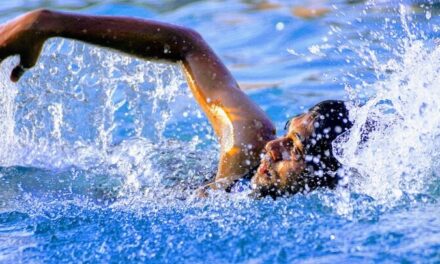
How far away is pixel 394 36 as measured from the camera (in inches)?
249

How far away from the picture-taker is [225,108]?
13.2ft

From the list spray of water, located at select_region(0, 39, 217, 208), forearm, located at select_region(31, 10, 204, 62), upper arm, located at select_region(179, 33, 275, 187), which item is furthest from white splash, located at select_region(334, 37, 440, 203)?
forearm, located at select_region(31, 10, 204, 62)

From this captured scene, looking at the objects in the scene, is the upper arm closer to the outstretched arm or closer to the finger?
the outstretched arm

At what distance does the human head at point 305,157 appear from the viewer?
358cm

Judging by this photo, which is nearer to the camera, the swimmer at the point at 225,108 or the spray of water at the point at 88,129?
the swimmer at the point at 225,108

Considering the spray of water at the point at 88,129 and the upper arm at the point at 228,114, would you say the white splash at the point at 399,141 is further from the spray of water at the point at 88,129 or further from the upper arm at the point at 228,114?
the spray of water at the point at 88,129

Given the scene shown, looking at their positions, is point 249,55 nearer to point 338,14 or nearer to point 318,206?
point 338,14

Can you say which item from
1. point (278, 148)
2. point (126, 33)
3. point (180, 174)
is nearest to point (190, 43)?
point (126, 33)

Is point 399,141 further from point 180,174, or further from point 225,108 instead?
point 180,174

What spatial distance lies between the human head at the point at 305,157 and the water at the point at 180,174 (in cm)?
6

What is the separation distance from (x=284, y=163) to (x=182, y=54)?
819 millimetres

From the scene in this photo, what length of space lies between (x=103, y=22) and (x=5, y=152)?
2.93 ft

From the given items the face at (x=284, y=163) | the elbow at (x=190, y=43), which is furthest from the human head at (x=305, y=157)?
the elbow at (x=190, y=43)

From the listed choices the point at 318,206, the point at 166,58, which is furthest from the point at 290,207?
the point at 166,58
